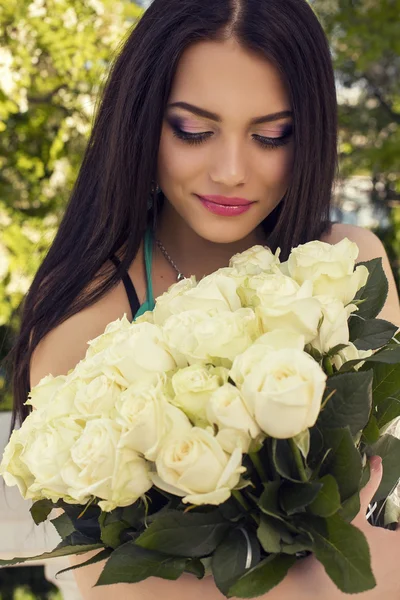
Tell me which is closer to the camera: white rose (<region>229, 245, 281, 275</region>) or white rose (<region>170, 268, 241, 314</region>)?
white rose (<region>170, 268, 241, 314</region>)

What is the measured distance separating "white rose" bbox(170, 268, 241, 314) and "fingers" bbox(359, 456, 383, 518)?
38 cm

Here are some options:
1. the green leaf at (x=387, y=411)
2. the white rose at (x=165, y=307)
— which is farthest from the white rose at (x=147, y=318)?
the green leaf at (x=387, y=411)

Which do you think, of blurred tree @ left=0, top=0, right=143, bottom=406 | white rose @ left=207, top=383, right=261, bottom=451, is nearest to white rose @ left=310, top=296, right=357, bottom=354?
white rose @ left=207, top=383, right=261, bottom=451

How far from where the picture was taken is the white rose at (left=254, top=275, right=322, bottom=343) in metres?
1.36

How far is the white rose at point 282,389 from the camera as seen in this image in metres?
1.21

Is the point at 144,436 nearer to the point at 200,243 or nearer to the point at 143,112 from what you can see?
the point at 143,112

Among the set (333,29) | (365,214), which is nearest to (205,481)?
(333,29)

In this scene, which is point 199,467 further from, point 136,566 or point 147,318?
point 147,318

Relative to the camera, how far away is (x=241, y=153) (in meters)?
2.16

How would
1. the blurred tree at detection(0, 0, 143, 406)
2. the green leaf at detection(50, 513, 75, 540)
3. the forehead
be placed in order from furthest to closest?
the blurred tree at detection(0, 0, 143, 406) < the forehead < the green leaf at detection(50, 513, 75, 540)

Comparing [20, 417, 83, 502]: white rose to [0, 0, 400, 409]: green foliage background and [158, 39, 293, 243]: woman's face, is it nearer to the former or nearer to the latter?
[158, 39, 293, 243]: woman's face

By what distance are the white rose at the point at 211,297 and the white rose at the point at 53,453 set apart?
284 mm

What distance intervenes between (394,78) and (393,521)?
6.23 metres

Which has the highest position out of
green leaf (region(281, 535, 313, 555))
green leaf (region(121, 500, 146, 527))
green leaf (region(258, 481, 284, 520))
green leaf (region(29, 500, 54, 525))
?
green leaf (region(258, 481, 284, 520))
